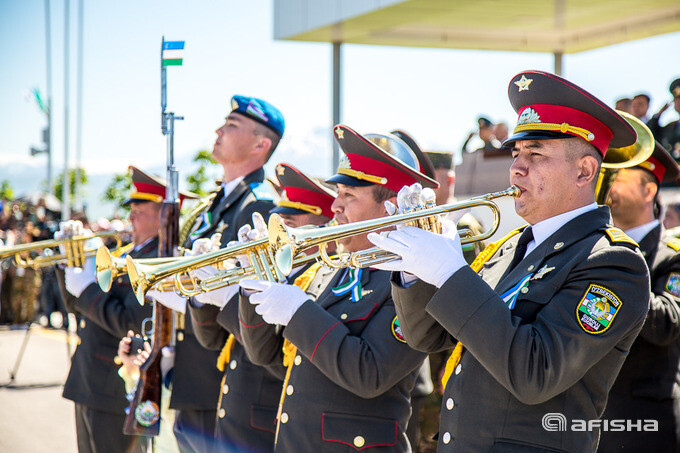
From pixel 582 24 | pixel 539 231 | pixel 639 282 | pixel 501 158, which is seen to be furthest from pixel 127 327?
pixel 582 24

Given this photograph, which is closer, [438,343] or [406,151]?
[438,343]

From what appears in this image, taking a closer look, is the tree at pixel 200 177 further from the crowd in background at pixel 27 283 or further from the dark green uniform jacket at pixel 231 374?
the dark green uniform jacket at pixel 231 374

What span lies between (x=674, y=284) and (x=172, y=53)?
2.83 metres

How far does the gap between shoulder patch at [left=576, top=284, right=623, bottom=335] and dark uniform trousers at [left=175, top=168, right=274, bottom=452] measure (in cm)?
228

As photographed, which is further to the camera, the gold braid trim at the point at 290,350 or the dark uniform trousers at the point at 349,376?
the gold braid trim at the point at 290,350

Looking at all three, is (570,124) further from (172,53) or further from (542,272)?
(172,53)

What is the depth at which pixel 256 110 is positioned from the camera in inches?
183

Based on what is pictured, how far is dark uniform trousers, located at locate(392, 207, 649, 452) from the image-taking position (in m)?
2.13

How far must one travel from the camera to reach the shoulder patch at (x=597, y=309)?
2.14m

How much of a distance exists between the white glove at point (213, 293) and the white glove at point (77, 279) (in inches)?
62.1

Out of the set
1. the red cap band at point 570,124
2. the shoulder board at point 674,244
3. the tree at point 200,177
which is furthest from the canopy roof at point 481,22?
the red cap band at point 570,124

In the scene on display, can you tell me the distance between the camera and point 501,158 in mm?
9859

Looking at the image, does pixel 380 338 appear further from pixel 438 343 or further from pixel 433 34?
pixel 433 34

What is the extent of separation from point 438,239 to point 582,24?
10941mm
